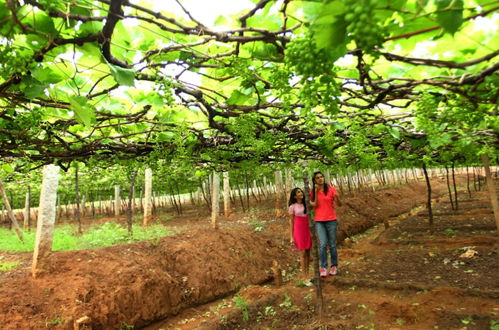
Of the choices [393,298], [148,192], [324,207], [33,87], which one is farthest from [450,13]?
[148,192]

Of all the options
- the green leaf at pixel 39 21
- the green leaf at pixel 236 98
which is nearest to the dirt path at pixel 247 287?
the green leaf at pixel 236 98

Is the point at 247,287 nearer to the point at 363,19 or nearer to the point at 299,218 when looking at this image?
the point at 299,218

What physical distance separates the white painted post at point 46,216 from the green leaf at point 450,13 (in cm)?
708

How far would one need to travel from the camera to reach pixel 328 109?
1.38 metres

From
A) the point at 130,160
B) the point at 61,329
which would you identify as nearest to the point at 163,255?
the point at 61,329

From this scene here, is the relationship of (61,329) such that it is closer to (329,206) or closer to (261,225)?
(329,206)

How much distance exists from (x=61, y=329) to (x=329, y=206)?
5.05 metres

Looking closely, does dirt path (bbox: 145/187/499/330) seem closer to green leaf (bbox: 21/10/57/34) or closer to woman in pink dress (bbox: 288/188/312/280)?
woman in pink dress (bbox: 288/188/312/280)

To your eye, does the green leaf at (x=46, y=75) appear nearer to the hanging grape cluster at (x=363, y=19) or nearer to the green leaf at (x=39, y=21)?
the green leaf at (x=39, y=21)

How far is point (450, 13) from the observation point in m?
0.98

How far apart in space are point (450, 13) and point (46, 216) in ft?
24.3

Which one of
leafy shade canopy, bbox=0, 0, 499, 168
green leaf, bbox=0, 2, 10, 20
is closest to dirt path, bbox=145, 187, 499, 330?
leafy shade canopy, bbox=0, 0, 499, 168

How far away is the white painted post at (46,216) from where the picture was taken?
6246 millimetres

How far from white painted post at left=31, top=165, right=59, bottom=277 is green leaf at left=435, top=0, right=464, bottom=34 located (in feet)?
23.2
